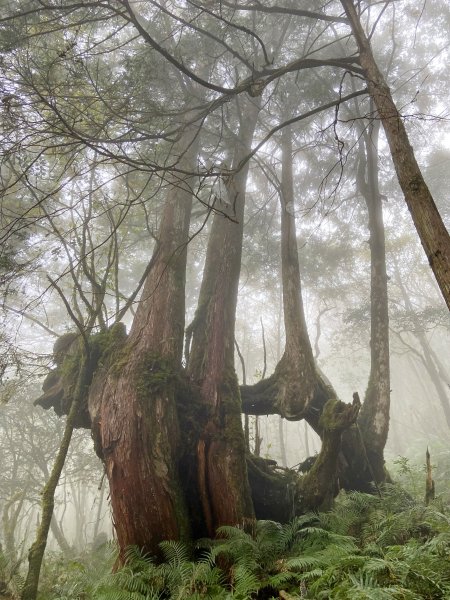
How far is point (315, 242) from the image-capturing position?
15.1 m

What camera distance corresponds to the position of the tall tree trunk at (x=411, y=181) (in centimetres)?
272

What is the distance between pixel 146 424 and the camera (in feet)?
15.0

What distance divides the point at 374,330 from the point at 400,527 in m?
3.82

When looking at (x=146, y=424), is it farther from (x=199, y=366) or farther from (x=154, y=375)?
(x=199, y=366)

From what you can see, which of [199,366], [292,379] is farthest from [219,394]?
[292,379]

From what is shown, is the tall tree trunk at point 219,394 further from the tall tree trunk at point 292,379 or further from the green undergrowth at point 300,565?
the tall tree trunk at point 292,379

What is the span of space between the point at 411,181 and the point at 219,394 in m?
3.68

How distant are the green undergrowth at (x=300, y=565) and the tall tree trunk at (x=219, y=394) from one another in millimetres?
386

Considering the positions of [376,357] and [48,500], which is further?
[376,357]

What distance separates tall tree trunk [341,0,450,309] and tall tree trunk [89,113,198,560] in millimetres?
1801

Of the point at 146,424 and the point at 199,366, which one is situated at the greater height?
A: the point at 199,366

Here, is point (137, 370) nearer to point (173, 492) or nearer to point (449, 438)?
point (173, 492)

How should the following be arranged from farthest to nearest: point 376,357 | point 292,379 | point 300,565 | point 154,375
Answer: point 376,357 < point 292,379 < point 154,375 < point 300,565

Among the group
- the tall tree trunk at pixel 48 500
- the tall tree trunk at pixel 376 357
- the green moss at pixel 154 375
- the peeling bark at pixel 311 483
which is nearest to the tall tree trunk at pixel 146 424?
the green moss at pixel 154 375
